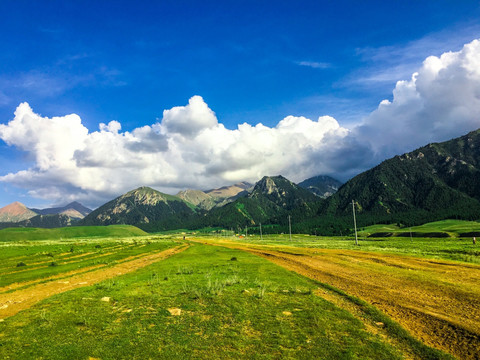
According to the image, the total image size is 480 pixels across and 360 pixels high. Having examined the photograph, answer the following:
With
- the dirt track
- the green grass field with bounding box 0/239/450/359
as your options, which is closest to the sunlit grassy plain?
the green grass field with bounding box 0/239/450/359

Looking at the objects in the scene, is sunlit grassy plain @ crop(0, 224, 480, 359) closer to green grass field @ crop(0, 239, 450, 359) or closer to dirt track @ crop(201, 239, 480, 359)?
green grass field @ crop(0, 239, 450, 359)

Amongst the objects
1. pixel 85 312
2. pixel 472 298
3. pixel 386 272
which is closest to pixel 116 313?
pixel 85 312

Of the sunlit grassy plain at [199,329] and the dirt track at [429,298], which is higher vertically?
the sunlit grassy plain at [199,329]

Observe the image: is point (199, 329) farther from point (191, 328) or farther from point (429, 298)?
point (429, 298)

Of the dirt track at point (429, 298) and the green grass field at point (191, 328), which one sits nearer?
the green grass field at point (191, 328)

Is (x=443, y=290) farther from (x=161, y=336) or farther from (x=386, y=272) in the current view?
(x=161, y=336)

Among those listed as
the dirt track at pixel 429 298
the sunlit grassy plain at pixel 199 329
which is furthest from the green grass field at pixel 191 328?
the dirt track at pixel 429 298

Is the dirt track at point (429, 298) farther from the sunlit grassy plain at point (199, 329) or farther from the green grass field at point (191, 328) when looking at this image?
the green grass field at point (191, 328)

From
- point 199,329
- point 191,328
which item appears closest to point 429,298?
point 199,329

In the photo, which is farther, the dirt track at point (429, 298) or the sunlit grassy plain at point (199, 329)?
the dirt track at point (429, 298)

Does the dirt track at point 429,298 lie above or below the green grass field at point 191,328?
below

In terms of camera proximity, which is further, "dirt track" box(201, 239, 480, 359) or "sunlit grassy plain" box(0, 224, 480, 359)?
"dirt track" box(201, 239, 480, 359)

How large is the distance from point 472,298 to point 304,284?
Result: 12052 mm

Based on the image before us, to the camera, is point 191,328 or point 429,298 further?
point 429,298
